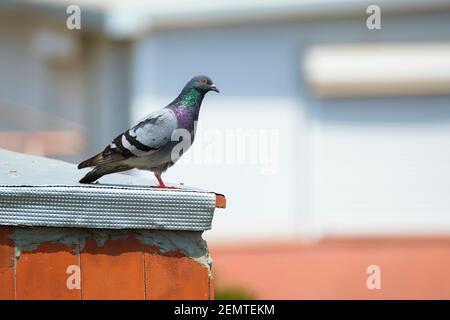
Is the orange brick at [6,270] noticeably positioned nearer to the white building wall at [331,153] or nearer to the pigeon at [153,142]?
the pigeon at [153,142]

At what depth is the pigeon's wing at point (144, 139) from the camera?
454 cm

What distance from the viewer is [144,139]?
15.2 ft

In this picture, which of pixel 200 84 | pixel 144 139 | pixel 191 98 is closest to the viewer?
pixel 144 139

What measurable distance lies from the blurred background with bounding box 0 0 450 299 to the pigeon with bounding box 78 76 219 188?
6190mm

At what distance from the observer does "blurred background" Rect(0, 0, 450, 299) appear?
11.5m

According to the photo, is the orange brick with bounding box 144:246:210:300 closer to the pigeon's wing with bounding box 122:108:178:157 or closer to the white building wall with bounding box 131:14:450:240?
the pigeon's wing with bounding box 122:108:178:157

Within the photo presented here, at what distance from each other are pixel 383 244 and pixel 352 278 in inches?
31.4

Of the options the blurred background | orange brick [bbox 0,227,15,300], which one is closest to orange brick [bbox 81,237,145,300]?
orange brick [bbox 0,227,15,300]

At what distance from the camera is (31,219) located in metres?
3.28

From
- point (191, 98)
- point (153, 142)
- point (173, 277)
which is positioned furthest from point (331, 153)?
point (173, 277)

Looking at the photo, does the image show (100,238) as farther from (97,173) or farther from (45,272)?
(97,173)

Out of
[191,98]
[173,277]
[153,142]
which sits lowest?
[173,277]

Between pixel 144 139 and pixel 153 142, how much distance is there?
2.1 inches
